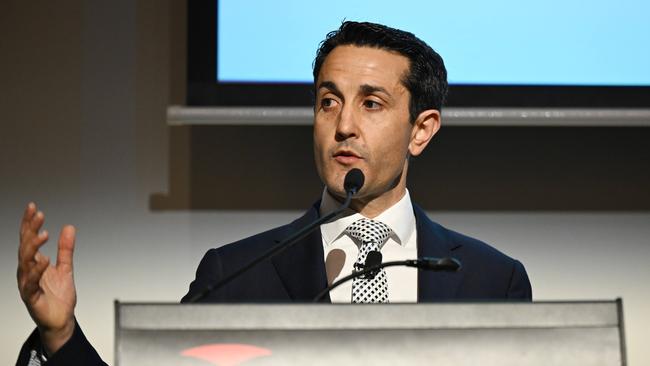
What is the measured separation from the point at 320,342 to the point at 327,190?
87 centimetres

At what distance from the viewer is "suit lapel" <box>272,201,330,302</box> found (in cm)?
184

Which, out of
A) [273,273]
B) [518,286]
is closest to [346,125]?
[273,273]

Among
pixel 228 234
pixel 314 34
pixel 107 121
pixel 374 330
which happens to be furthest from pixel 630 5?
pixel 374 330

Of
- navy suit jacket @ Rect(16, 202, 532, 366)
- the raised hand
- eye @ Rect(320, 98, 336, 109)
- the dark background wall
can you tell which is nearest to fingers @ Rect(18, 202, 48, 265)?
the raised hand

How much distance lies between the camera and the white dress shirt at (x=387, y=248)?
186 centimetres

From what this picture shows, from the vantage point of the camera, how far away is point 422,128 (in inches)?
79.0

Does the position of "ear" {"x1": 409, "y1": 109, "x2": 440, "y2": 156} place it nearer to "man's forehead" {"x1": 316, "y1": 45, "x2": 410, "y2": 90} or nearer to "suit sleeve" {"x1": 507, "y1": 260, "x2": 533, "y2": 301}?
"man's forehead" {"x1": 316, "y1": 45, "x2": 410, "y2": 90}

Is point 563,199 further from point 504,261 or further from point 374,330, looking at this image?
point 374,330

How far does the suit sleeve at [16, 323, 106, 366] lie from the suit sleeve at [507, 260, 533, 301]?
2.81 feet

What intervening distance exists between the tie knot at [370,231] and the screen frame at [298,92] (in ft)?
1.97

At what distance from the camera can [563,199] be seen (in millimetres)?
2678

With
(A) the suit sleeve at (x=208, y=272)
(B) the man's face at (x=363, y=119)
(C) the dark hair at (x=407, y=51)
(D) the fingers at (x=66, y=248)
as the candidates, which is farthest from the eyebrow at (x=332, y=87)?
(D) the fingers at (x=66, y=248)

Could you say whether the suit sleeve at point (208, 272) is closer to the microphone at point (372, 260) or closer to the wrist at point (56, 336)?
the microphone at point (372, 260)

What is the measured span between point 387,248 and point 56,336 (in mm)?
720
